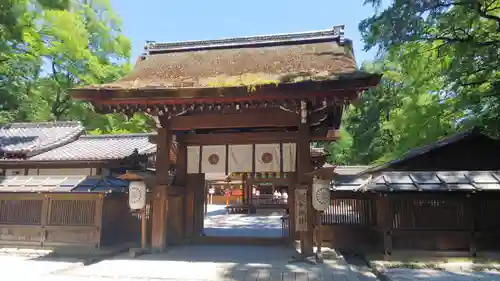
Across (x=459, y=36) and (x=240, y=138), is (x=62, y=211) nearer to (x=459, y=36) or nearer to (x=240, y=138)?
(x=240, y=138)

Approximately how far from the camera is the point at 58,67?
21.0 metres

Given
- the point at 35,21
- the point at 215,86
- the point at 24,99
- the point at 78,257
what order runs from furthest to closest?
the point at 24,99 < the point at 35,21 < the point at 78,257 < the point at 215,86

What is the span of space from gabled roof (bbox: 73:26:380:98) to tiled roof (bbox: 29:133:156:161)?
3765 mm

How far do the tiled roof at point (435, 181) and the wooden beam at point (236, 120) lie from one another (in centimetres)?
310

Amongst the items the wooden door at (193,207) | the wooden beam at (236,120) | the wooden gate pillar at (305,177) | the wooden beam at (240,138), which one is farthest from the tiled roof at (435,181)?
the wooden door at (193,207)

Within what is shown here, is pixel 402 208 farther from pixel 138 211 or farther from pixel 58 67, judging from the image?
pixel 58 67

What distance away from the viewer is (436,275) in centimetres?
766

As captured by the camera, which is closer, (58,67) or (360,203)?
(360,203)

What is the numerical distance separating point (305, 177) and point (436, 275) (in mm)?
3568

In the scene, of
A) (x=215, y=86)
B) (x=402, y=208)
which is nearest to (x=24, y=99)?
(x=215, y=86)

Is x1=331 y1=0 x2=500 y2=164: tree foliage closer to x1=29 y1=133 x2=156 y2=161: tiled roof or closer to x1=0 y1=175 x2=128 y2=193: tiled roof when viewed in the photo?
x1=0 y1=175 x2=128 y2=193: tiled roof

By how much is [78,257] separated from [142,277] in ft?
13.7

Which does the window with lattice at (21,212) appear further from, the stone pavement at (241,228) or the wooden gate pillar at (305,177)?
the wooden gate pillar at (305,177)

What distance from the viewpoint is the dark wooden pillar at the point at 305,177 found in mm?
8133
